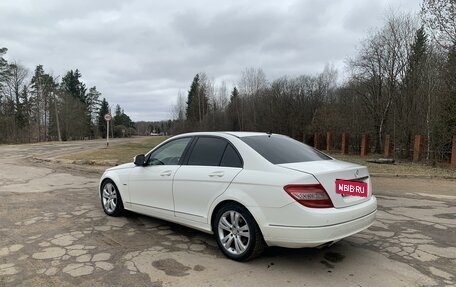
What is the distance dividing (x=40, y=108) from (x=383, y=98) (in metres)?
56.9

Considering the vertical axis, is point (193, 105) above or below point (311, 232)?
above

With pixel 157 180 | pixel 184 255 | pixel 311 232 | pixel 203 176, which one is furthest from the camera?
pixel 157 180

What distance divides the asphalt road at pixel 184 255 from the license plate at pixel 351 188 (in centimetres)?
82

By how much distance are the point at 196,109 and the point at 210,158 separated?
73.4 meters

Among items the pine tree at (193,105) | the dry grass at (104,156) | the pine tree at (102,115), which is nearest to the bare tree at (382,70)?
the dry grass at (104,156)

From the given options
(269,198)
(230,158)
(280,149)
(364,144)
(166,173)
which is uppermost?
(280,149)

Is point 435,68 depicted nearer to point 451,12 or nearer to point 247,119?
point 451,12

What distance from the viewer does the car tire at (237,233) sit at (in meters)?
4.32

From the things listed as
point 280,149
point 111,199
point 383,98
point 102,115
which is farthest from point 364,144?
point 102,115

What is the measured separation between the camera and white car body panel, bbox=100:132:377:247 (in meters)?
4.04

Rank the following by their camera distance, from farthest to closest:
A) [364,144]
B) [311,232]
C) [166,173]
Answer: [364,144] < [166,173] < [311,232]

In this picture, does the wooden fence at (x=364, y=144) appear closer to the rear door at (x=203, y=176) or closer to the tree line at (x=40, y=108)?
the rear door at (x=203, y=176)

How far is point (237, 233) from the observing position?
4523mm

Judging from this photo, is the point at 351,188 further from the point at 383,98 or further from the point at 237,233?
the point at 383,98
